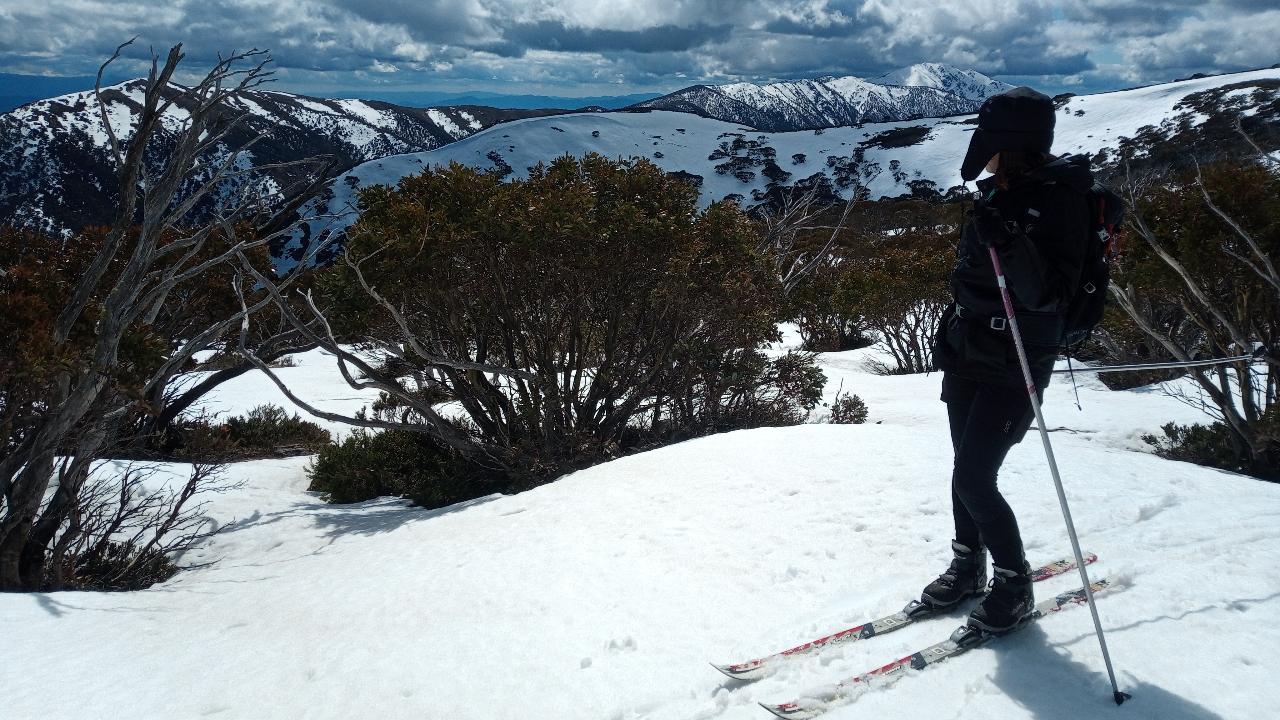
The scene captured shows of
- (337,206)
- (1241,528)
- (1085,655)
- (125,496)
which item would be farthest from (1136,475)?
(337,206)

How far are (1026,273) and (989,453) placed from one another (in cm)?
70

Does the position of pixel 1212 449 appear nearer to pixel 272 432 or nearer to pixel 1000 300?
pixel 1000 300

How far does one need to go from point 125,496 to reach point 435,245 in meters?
3.78

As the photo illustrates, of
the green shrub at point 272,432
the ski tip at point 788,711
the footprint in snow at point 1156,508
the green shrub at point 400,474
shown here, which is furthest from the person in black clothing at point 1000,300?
the green shrub at point 272,432

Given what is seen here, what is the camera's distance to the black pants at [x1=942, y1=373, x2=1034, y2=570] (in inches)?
104

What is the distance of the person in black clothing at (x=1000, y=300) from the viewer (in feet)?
7.96

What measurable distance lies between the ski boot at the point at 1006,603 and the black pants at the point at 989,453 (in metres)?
0.05

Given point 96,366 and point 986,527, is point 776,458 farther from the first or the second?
point 96,366

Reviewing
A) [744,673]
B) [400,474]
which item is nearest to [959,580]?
[744,673]

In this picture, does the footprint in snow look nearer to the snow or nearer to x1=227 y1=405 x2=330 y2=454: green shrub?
the snow

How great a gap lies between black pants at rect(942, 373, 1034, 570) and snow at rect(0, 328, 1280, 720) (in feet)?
1.39

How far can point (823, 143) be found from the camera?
120 m

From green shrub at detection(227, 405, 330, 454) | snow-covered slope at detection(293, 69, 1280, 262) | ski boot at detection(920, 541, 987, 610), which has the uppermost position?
snow-covered slope at detection(293, 69, 1280, 262)

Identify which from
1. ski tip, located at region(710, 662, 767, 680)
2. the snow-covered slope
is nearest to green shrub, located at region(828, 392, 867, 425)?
ski tip, located at region(710, 662, 767, 680)
